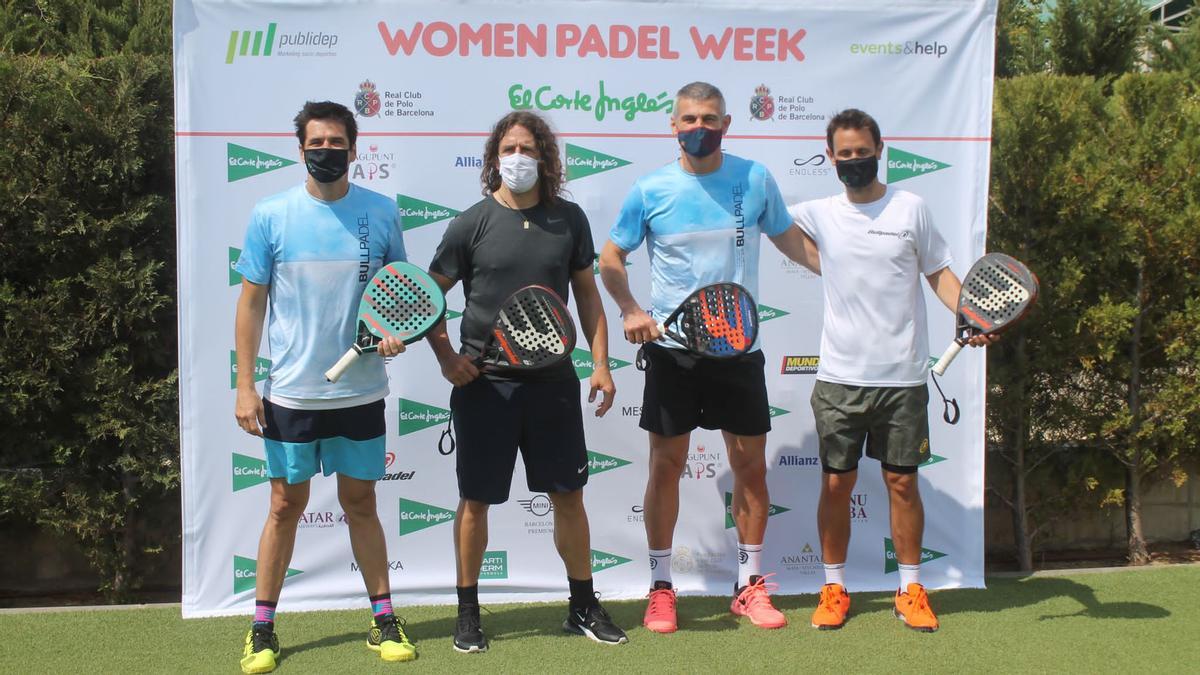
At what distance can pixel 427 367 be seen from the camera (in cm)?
450

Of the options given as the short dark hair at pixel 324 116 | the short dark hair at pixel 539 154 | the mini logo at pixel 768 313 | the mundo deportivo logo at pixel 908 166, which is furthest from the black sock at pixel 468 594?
the mundo deportivo logo at pixel 908 166

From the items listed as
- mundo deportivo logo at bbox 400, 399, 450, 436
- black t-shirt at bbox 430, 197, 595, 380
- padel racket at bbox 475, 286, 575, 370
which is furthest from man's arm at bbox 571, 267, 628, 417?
mundo deportivo logo at bbox 400, 399, 450, 436

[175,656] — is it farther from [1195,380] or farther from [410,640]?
[1195,380]

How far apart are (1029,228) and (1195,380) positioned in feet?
3.58

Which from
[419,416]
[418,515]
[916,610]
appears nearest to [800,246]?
[916,610]

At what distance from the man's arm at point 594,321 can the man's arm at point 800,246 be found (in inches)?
32.5

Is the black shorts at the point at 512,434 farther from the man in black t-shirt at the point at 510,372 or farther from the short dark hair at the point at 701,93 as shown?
the short dark hair at the point at 701,93

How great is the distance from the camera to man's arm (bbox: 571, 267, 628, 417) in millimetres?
3715

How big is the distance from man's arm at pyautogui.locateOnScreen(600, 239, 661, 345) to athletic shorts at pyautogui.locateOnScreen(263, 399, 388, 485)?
3.13 feet

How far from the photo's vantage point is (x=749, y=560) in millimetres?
4203

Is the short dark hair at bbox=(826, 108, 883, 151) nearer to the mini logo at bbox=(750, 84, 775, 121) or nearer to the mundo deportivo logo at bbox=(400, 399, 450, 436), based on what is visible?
the mini logo at bbox=(750, 84, 775, 121)

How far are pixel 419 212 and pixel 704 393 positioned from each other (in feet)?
4.94

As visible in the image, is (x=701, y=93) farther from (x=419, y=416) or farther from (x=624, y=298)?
(x=419, y=416)

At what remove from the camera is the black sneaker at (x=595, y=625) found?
383 cm
